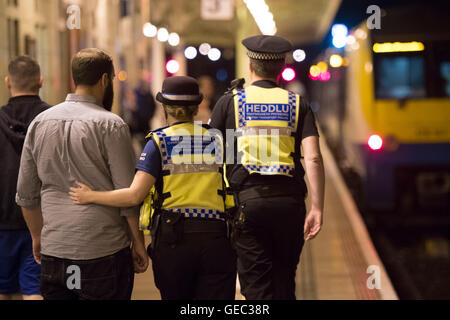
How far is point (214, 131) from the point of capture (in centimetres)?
381

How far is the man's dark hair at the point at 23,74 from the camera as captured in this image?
4.26 metres

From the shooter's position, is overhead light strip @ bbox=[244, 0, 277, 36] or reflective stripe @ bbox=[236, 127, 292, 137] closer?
reflective stripe @ bbox=[236, 127, 292, 137]

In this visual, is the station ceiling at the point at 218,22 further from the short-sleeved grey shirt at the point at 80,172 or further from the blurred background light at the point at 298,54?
the short-sleeved grey shirt at the point at 80,172

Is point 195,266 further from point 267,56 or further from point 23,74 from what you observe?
point 23,74

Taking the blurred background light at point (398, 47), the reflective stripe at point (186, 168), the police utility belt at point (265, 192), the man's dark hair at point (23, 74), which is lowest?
the police utility belt at point (265, 192)

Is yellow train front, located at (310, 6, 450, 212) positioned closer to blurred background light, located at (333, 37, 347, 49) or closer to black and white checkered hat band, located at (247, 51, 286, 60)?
blurred background light, located at (333, 37, 347, 49)

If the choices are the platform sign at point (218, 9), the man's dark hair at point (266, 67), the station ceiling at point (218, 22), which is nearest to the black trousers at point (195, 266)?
the man's dark hair at point (266, 67)

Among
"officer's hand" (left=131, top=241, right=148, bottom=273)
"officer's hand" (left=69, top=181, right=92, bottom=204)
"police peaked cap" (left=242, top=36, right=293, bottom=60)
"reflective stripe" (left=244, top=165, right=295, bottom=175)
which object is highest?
"police peaked cap" (left=242, top=36, right=293, bottom=60)

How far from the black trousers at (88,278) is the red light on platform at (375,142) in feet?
25.7

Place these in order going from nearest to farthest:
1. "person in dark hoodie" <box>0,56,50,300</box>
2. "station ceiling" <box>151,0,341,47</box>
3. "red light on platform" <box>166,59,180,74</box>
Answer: "person in dark hoodie" <box>0,56,50,300</box>, "red light on platform" <box>166,59,180,74</box>, "station ceiling" <box>151,0,341,47</box>

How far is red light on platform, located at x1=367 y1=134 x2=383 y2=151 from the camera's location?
35.9ft

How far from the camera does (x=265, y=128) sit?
4.07 meters

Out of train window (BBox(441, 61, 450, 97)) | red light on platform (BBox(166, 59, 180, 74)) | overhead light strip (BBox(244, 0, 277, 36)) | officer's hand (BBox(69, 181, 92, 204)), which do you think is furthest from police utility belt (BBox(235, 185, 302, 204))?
red light on platform (BBox(166, 59, 180, 74))

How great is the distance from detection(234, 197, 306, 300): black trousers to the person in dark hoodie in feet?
4.12
